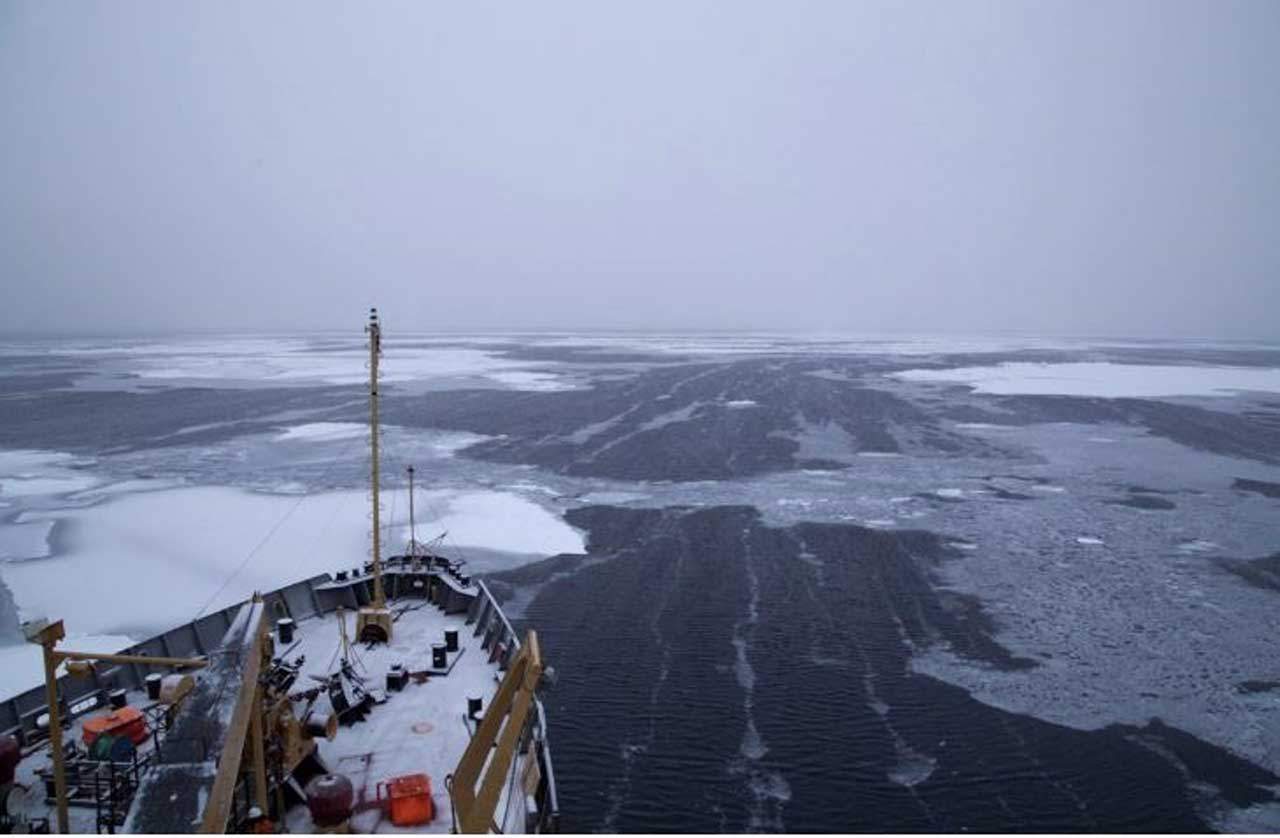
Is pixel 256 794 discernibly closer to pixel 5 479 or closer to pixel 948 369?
pixel 5 479

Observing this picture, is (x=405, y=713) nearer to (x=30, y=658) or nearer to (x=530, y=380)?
(x=30, y=658)

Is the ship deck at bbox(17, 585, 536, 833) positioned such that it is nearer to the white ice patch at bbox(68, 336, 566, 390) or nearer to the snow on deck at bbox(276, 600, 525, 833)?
the snow on deck at bbox(276, 600, 525, 833)

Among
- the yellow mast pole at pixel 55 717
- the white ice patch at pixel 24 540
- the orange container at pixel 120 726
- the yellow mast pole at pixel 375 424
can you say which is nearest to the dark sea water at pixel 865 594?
the white ice patch at pixel 24 540

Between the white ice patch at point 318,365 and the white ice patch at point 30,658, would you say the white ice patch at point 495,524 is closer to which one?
the white ice patch at point 30,658

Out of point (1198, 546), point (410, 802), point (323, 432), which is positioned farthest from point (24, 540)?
point (1198, 546)

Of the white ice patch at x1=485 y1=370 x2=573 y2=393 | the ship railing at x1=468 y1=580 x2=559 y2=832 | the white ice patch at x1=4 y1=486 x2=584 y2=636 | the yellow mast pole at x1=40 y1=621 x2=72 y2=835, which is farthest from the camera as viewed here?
the white ice patch at x1=485 y1=370 x2=573 y2=393

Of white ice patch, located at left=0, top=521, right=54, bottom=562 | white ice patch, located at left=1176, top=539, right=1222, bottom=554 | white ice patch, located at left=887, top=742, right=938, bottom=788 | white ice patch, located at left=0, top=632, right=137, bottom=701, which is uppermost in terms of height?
white ice patch, located at left=1176, top=539, right=1222, bottom=554

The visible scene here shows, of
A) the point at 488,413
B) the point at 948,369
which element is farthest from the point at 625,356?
the point at 488,413

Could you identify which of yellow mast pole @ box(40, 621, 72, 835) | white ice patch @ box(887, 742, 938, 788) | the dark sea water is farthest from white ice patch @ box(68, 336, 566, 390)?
yellow mast pole @ box(40, 621, 72, 835)
